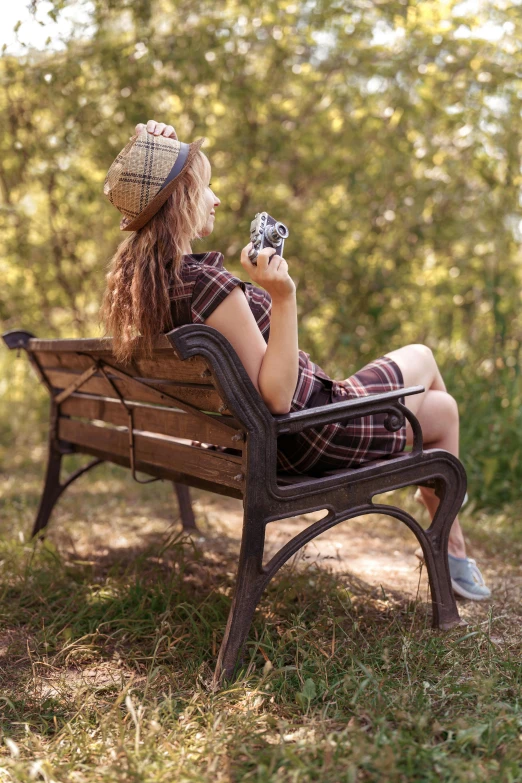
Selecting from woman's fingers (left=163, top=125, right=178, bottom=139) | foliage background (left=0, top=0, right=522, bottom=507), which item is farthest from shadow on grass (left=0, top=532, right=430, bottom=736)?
foliage background (left=0, top=0, right=522, bottom=507)

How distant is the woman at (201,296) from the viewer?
223cm

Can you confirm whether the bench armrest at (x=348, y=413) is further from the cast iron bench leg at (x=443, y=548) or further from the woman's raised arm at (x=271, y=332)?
the cast iron bench leg at (x=443, y=548)

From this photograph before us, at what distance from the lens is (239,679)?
2.21 metres

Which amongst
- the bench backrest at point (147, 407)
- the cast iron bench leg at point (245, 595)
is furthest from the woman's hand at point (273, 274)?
the cast iron bench leg at point (245, 595)

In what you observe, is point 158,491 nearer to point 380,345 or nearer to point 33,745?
point 380,345

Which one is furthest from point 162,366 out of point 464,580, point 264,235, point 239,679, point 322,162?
point 322,162

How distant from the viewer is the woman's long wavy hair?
234cm

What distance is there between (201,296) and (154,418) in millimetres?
640

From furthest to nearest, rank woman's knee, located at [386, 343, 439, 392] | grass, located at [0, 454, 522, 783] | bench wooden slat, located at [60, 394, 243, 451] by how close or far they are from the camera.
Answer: woman's knee, located at [386, 343, 439, 392], bench wooden slat, located at [60, 394, 243, 451], grass, located at [0, 454, 522, 783]

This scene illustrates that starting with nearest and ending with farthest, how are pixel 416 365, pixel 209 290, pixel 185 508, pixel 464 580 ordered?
pixel 209 290, pixel 416 365, pixel 464 580, pixel 185 508

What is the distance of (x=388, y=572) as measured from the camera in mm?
3404

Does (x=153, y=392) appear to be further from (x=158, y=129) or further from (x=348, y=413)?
(x=158, y=129)

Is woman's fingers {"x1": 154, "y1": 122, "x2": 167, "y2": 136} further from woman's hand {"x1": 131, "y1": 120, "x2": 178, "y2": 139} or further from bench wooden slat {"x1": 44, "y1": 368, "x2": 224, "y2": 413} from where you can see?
bench wooden slat {"x1": 44, "y1": 368, "x2": 224, "y2": 413}

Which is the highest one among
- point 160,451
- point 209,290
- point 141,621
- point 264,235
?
point 264,235
